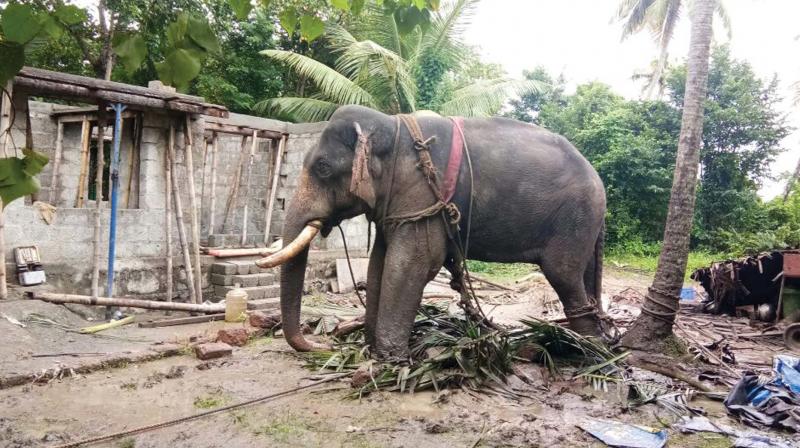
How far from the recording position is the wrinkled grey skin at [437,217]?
4344 millimetres

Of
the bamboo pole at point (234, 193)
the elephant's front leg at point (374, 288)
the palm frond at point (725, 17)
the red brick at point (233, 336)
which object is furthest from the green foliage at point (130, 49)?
the palm frond at point (725, 17)

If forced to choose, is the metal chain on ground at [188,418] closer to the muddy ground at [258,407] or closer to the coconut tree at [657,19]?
the muddy ground at [258,407]

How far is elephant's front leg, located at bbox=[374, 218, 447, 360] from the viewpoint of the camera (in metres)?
4.30

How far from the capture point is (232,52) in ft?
52.6

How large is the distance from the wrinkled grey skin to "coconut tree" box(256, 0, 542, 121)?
9.26m

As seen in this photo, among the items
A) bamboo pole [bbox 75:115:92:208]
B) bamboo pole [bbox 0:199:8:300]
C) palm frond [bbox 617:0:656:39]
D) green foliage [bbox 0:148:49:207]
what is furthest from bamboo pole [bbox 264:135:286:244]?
palm frond [bbox 617:0:656:39]

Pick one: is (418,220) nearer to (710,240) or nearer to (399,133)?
(399,133)

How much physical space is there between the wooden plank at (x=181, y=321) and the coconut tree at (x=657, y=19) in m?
19.6

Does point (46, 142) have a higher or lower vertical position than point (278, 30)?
lower

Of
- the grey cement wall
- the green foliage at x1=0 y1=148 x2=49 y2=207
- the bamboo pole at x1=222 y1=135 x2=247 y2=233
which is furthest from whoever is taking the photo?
the bamboo pole at x1=222 y1=135 x2=247 y2=233

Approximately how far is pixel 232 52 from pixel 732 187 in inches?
589

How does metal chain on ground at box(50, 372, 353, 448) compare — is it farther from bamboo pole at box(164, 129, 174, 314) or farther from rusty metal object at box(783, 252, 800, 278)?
rusty metal object at box(783, 252, 800, 278)

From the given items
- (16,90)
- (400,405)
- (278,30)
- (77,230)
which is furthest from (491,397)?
(278,30)

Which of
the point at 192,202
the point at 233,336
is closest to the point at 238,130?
the point at 192,202
